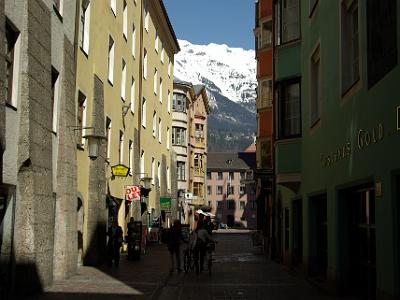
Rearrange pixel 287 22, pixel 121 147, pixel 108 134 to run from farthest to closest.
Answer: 1. pixel 121 147
2. pixel 108 134
3. pixel 287 22

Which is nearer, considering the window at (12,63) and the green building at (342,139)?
the green building at (342,139)

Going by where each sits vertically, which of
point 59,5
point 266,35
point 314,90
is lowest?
point 314,90

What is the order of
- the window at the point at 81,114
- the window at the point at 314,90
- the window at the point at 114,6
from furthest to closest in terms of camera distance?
the window at the point at 114,6
the window at the point at 81,114
the window at the point at 314,90

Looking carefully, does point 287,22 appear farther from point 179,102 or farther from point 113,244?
point 179,102

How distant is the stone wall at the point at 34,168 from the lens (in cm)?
1293

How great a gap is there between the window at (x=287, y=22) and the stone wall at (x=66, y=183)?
779cm

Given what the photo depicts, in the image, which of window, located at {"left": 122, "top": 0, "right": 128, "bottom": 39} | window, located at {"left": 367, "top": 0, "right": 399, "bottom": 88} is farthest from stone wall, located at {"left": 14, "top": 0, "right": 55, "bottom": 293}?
window, located at {"left": 122, "top": 0, "right": 128, "bottom": 39}

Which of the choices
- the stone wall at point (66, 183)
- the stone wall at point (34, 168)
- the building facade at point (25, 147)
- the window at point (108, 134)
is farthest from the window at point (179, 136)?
the stone wall at point (34, 168)

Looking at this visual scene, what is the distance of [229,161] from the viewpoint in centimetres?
12156

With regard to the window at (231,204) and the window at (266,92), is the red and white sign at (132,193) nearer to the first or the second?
the window at (266,92)

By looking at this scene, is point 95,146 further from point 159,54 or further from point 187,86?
point 187,86

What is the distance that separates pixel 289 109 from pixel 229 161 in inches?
4003

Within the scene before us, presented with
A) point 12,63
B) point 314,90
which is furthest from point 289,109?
point 12,63

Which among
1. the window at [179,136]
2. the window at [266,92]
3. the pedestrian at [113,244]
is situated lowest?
the pedestrian at [113,244]
